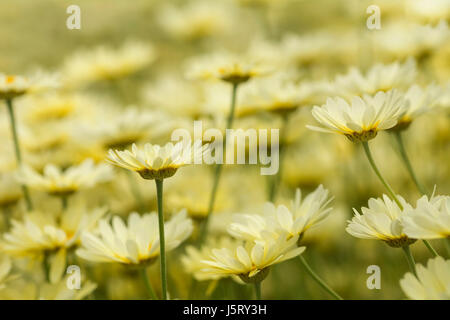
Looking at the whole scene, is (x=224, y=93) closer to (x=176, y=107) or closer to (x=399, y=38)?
(x=176, y=107)

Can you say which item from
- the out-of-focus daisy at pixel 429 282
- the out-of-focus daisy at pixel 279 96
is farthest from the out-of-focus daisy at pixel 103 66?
the out-of-focus daisy at pixel 429 282

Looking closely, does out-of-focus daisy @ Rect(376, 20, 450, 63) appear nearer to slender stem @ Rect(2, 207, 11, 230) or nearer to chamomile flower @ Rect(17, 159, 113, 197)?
chamomile flower @ Rect(17, 159, 113, 197)

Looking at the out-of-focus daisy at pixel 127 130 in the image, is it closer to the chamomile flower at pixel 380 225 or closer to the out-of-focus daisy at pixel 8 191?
the out-of-focus daisy at pixel 8 191

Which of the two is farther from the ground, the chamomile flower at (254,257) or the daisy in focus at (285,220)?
the daisy in focus at (285,220)

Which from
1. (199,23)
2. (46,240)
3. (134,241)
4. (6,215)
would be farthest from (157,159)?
(199,23)

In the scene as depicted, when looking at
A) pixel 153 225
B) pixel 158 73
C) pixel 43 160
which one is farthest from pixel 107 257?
pixel 158 73

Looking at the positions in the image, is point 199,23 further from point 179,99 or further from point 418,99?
point 418,99

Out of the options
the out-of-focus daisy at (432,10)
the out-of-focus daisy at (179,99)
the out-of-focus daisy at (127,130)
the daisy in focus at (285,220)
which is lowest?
the daisy in focus at (285,220)

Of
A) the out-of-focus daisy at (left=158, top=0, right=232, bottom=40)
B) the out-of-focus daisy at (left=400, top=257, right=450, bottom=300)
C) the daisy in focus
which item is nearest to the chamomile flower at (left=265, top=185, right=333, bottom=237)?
the daisy in focus
